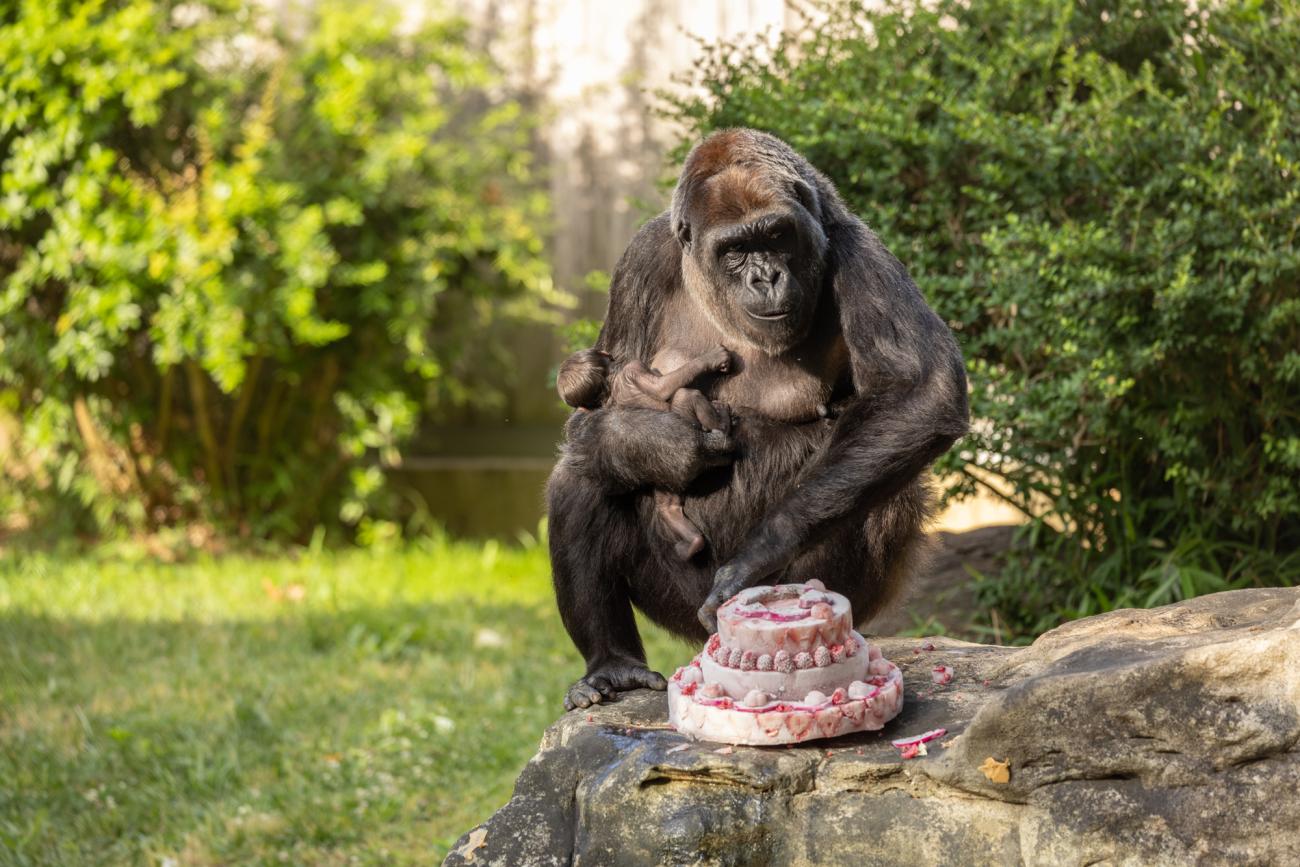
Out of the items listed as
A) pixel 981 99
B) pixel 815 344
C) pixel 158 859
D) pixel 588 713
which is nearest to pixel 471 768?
pixel 158 859

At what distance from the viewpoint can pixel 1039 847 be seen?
8.90 feet

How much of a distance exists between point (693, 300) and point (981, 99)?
178cm

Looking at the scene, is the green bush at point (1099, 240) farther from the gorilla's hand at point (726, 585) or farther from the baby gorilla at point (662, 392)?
the gorilla's hand at point (726, 585)

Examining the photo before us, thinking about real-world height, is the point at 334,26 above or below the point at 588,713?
above

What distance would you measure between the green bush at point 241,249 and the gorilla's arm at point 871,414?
516 centimetres

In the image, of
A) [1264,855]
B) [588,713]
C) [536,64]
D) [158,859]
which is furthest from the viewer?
[536,64]

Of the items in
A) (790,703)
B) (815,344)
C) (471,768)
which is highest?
(815,344)

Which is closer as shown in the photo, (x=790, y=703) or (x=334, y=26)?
(x=790, y=703)

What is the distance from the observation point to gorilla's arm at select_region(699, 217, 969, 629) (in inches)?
142

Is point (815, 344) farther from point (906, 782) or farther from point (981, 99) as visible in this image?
point (981, 99)

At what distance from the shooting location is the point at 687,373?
403 centimetres

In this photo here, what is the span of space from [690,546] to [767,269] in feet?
2.71

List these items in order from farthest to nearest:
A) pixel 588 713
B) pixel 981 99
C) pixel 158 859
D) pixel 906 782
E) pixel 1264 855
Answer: pixel 981 99, pixel 158 859, pixel 588 713, pixel 906 782, pixel 1264 855

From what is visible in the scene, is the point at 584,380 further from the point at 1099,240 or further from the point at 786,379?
the point at 1099,240
